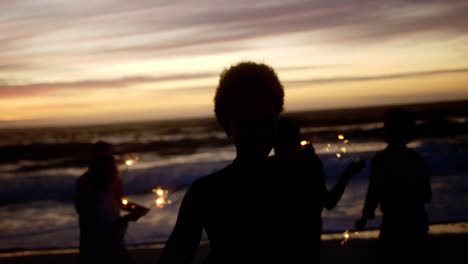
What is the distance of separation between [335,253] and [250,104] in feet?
22.7

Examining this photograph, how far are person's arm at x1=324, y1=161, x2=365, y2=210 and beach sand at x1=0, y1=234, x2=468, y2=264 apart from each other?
175 inches

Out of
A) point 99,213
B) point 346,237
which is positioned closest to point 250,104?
point 99,213

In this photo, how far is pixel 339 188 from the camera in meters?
2.58

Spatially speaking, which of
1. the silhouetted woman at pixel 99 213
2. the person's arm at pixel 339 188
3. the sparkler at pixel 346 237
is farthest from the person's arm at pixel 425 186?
the sparkler at pixel 346 237

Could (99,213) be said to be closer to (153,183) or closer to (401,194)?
(401,194)

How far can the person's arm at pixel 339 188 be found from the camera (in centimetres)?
228

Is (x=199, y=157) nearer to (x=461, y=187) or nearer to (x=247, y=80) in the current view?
Result: (x=461, y=187)

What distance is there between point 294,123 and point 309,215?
222 cm

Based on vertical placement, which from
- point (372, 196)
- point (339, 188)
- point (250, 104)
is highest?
point (250, 104)

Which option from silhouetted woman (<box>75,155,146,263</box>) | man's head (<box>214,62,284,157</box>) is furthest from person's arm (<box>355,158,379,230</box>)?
man's head (<box>214,62,284,157</box>)

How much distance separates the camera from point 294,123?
3.74 metres

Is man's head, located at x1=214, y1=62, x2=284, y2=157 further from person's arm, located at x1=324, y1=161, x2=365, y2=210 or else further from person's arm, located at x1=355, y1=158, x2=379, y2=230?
person's arm, located at x1=355, y1=158, x2=379, y2=230

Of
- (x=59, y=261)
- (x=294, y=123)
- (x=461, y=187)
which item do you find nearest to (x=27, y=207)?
(x=59, y=261)

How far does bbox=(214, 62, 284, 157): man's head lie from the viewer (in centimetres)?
158
